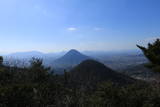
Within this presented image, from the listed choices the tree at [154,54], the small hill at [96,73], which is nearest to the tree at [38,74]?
the tree at [154,54]

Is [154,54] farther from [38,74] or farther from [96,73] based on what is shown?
[96,73]

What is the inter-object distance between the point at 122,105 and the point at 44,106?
3680 millimetres

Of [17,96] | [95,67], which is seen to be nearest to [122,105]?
[17,96]

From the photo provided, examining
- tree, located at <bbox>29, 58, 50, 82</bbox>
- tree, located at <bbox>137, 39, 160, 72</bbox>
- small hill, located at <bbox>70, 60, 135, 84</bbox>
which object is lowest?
small hill, located at <bbox>70, 60, 135, 84</bbox>

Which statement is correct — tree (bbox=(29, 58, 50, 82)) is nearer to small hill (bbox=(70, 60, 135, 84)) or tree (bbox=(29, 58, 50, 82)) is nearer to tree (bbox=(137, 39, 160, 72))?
tree (bbox=(137, 39, 160, 72))

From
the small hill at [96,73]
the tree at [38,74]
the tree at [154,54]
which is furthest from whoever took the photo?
the small hill at [96,73]

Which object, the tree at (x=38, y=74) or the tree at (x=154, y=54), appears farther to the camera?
the tree at (x=38, y=74)

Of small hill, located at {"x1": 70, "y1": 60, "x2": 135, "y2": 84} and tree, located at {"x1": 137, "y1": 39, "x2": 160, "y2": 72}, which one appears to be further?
small hill, located at {"x1": 70, "y1": 60, "x2": 135, "y2": 84}

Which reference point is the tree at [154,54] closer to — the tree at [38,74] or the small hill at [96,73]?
the tree at [38,74]

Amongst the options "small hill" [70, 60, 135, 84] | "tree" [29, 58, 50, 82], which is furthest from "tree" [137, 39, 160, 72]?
"small hill" [70, 60, 135, 84]

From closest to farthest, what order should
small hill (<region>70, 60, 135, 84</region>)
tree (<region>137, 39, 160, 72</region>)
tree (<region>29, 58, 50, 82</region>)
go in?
tree (<region>137, 39, 160, 72</region>) < tree (<region>29, 58, 50, 82</region>) < small hill (<region>70, 60, 135, 84</region>)

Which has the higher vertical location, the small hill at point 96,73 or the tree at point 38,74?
the tree at point 38,74

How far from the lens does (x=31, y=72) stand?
22391 millimetres

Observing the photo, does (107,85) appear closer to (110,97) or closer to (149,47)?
(110,97)
